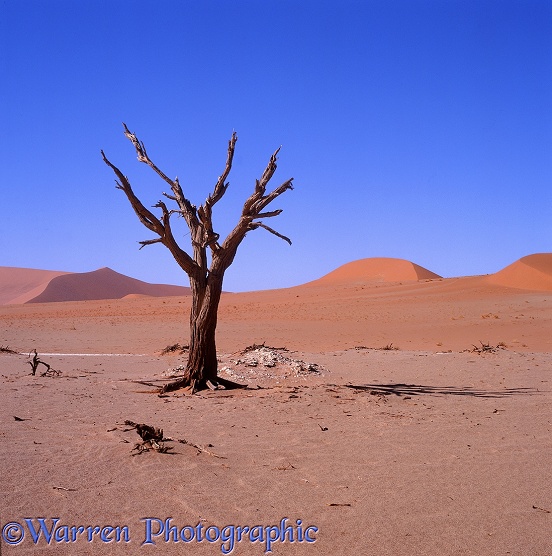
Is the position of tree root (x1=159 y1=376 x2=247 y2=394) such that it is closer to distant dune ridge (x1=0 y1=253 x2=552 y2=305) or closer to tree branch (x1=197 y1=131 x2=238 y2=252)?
tree branch (x1=197 y1=131 x2=238 y2=252)

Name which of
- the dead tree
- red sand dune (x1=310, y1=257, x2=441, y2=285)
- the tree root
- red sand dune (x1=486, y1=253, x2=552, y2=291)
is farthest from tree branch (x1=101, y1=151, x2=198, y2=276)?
red sand dune (x1=310, y1=257, x2=441, y2=285)

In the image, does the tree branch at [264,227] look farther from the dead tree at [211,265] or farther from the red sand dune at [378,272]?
the red sand dune at [378,272]

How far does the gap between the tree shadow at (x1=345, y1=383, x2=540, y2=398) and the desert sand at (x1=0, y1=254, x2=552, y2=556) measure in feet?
0.16

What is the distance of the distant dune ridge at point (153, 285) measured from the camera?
38.5 metres

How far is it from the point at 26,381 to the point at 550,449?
8.20 m

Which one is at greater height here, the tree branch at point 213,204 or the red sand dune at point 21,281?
the red sand dune at point 21,281

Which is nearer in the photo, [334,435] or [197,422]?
[334,435]

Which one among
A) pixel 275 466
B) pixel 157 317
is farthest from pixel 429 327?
pixel 275 466

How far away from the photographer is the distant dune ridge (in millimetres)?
38469

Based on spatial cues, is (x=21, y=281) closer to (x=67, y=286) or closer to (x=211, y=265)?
(x=67, y=286)

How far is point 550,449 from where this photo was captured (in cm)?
649

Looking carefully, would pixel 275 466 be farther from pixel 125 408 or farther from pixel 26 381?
pixel 26 381

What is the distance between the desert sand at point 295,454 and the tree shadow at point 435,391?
0.16 feet

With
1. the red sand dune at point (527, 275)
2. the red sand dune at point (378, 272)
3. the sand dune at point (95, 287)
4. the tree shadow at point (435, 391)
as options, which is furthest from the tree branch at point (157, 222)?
the sand dune at point (95, 287)
